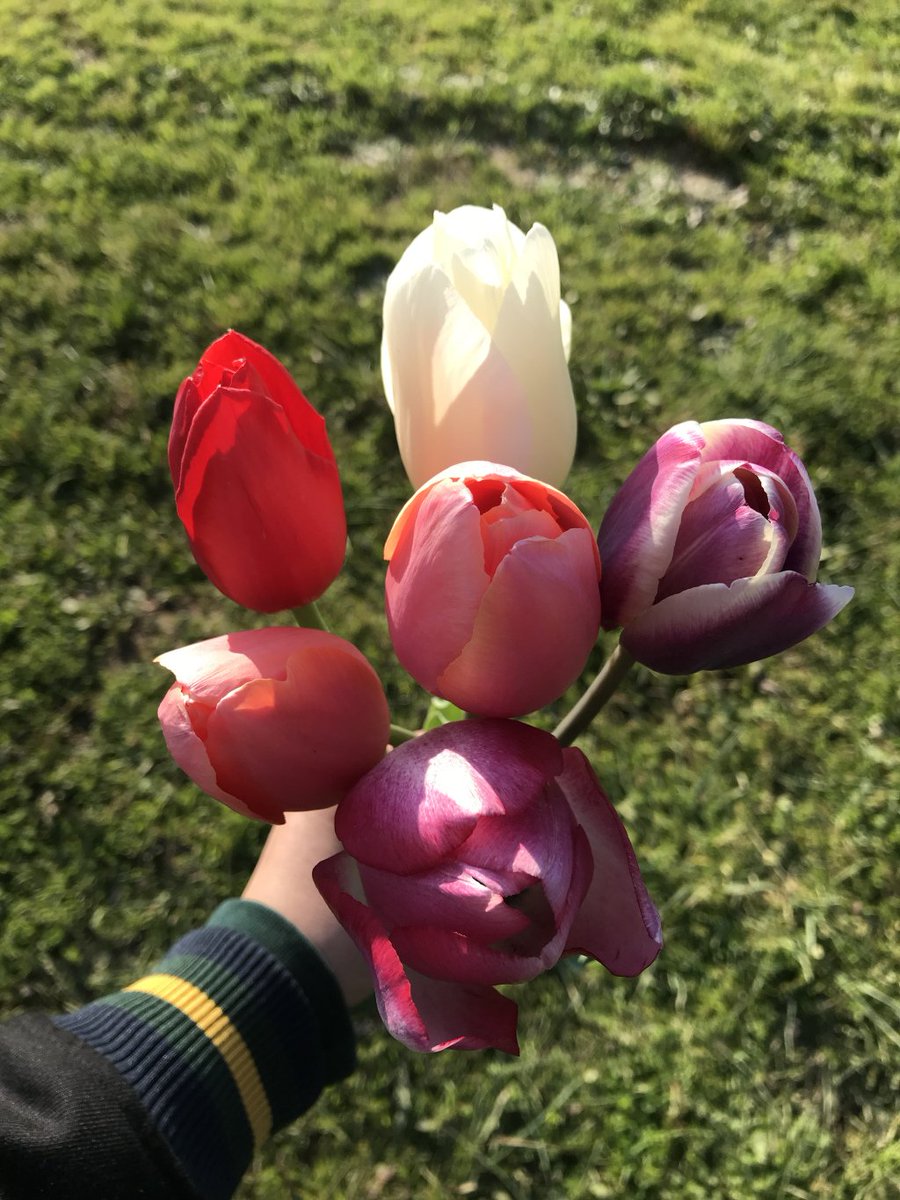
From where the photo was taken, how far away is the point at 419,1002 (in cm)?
40

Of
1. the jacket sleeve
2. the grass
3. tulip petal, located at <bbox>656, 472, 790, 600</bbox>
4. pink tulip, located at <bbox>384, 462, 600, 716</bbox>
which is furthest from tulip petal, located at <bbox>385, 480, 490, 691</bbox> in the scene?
the grass

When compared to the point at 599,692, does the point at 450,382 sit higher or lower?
higher

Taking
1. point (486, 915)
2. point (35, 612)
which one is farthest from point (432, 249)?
point (35, 612)

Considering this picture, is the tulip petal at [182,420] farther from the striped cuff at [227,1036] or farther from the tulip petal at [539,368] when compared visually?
the striped cuff at [227,1036]

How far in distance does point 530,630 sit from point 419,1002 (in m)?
0.17

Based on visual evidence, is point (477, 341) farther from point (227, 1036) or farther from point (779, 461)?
point (227, 1036)

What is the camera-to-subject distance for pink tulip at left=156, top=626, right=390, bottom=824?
39 cm

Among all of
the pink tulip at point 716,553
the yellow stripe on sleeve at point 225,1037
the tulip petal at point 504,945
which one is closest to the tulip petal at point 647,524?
the pink tulip at point 716,553

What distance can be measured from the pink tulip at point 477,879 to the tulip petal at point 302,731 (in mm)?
18

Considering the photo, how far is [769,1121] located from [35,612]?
1.41 metres

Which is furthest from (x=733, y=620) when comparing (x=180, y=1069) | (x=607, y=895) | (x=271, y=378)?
(x=180, y=1069)

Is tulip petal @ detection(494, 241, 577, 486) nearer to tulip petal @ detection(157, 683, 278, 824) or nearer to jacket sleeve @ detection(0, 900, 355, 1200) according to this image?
tulip petal @ detection(157, 683, 278, 824)

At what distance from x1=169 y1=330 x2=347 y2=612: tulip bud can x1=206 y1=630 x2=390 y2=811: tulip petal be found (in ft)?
0.17

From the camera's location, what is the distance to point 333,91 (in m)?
2.22
